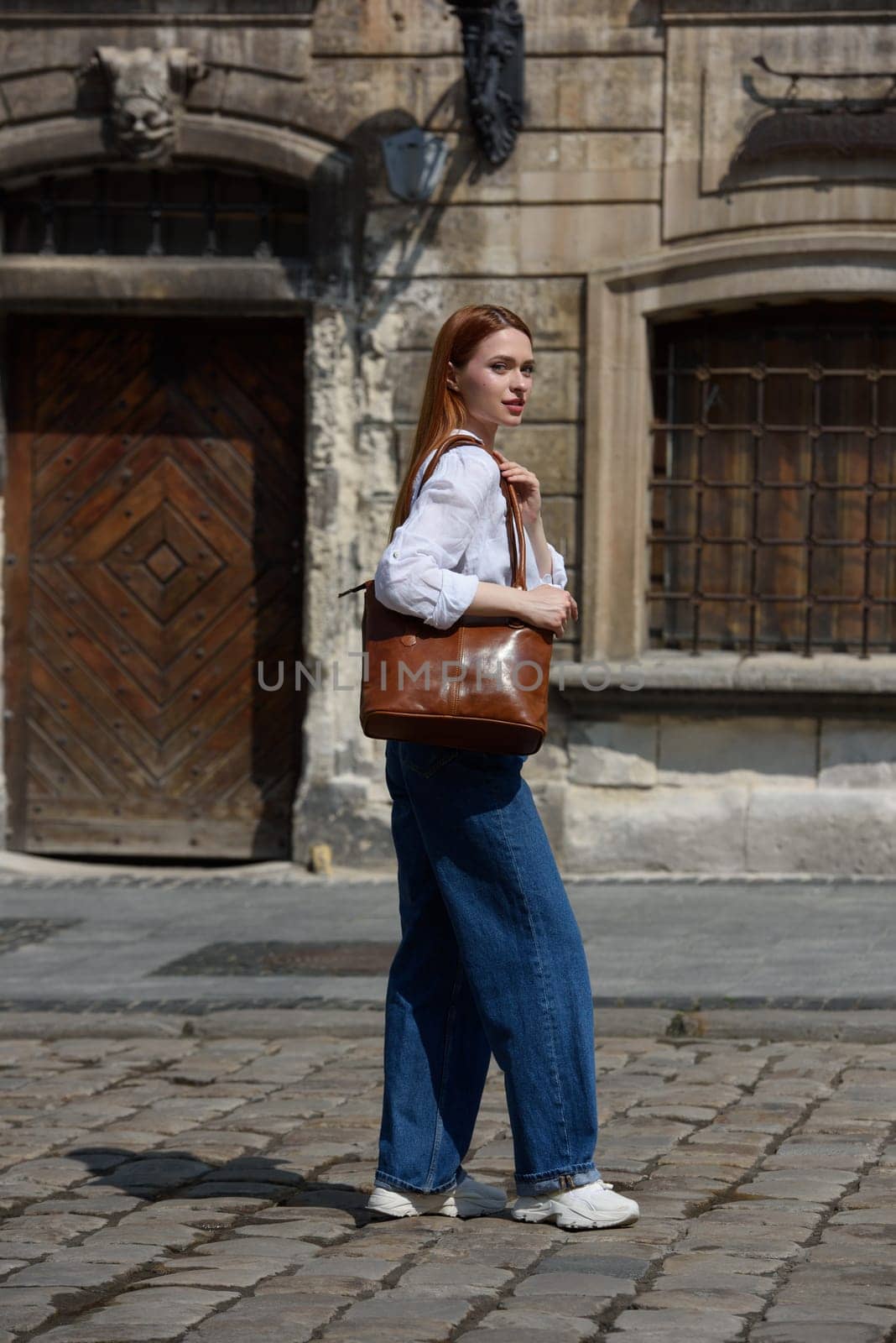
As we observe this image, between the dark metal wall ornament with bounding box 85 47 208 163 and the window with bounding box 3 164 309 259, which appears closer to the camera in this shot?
the dark metal wall ornament with bounding box 85 47 208 163

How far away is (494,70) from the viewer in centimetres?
980

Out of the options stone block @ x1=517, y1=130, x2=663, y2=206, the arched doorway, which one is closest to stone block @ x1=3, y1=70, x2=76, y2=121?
the arched doorway

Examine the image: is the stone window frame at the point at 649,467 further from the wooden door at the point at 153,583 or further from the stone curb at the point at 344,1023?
the stone curb at the point at 344,1023

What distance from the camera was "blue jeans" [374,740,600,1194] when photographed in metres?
3.98

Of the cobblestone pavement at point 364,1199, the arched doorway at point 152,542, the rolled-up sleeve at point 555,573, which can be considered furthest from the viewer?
the arched doorway at point 152,542

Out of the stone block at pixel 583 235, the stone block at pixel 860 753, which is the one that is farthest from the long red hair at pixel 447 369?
the stone block at pixel 860 753

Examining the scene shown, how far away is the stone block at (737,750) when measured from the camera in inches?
392

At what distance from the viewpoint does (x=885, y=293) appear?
9.80 m

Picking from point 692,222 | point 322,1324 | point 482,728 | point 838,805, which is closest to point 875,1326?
point 322,1324

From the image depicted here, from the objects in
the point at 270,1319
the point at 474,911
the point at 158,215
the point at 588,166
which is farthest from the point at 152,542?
the point at 270,1319

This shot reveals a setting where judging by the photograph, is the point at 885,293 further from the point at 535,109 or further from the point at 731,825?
the point at 731,825

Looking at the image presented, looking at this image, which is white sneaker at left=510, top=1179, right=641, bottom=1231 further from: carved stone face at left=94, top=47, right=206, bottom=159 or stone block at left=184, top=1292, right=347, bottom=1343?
carved stone face at left=94, top=47, right=206, bottom=159

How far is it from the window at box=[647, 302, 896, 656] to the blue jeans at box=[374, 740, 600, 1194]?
6.30 m

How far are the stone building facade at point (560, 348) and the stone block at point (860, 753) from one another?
16mm
